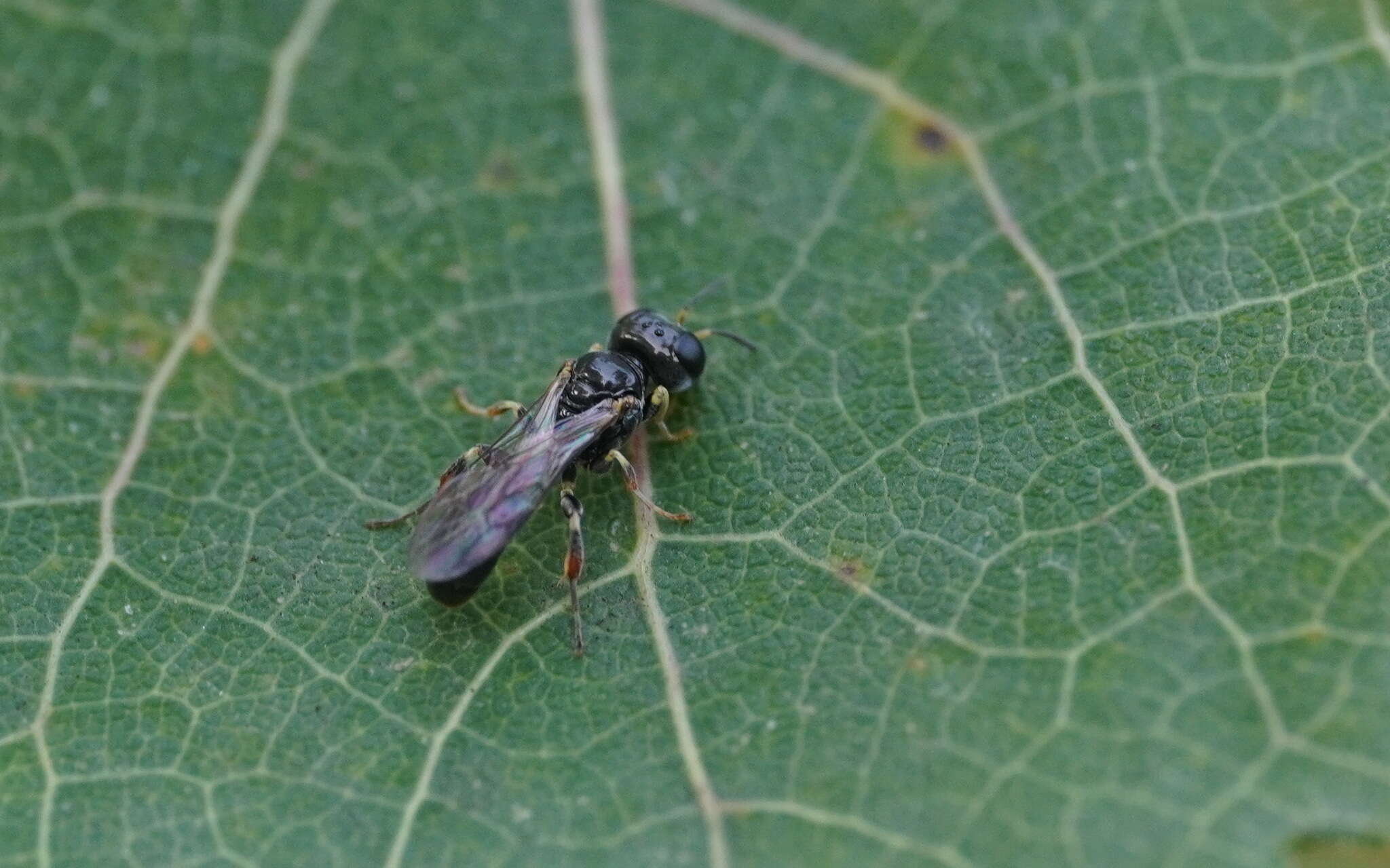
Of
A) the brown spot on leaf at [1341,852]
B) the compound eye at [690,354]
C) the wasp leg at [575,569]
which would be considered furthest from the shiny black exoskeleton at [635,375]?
the brown spot on leaf at [1341,852]

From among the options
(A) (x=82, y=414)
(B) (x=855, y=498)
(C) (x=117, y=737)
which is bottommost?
(C) (x=117, y=737)

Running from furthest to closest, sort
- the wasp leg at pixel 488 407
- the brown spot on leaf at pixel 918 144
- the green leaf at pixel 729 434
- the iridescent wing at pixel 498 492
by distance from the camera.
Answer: the brown spot on leaf at pixel 918 144, the wasp leg at pixel 488 407, the iridescent wing at pixel 498 492, the green leaf at pixel 729 434

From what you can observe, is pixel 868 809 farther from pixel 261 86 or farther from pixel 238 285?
pixel 261 86

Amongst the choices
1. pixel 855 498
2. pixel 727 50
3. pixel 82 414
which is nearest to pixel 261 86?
pixel 82 414

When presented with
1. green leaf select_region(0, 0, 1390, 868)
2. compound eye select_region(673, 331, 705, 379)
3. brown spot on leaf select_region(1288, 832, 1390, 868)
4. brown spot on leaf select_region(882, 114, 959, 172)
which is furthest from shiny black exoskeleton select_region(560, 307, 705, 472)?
brown spot on leaf select_region(1288, 832, 1390, 868)

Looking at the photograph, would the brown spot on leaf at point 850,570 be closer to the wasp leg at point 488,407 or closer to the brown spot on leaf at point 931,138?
the wasp leg at point 488,407

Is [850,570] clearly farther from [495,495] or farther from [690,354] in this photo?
[495,495]
